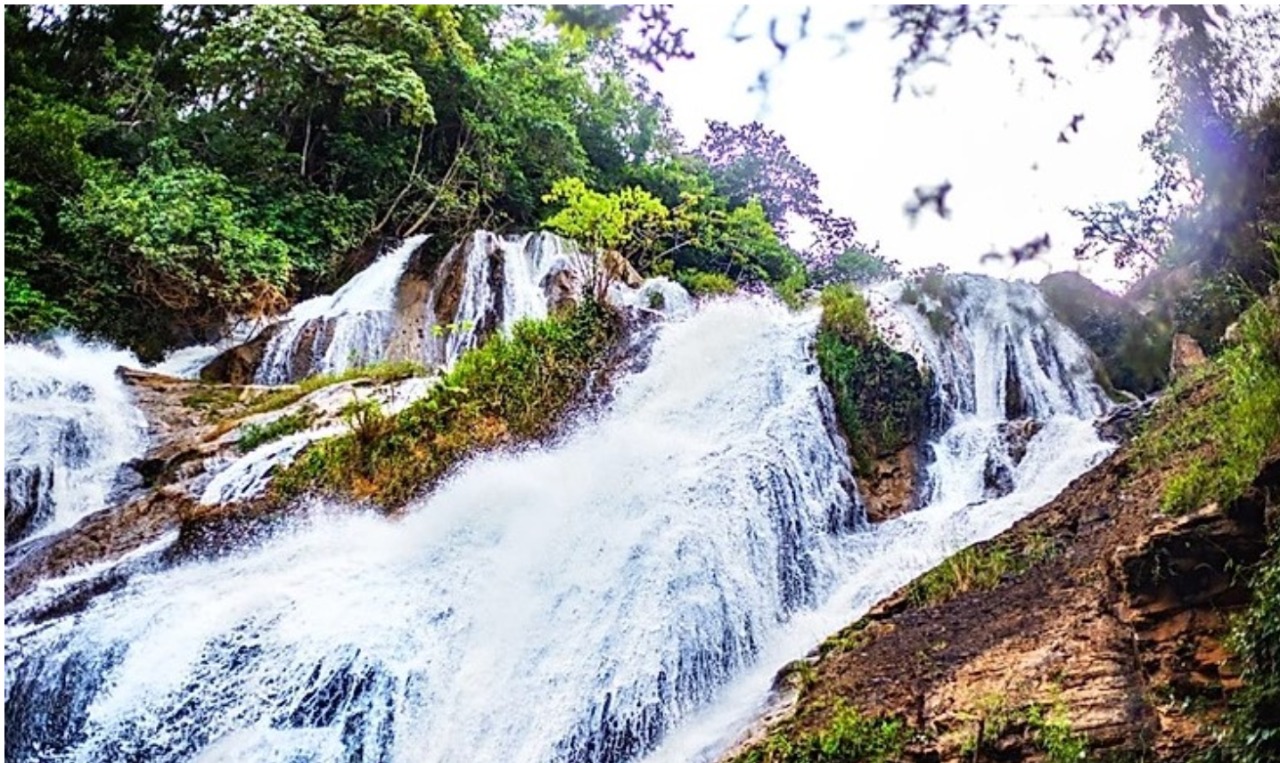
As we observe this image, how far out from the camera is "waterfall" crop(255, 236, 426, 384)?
10781 millimetres

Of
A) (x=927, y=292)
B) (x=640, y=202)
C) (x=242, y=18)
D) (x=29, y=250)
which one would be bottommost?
(x=927, y=292)

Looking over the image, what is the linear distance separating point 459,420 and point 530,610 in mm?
2324

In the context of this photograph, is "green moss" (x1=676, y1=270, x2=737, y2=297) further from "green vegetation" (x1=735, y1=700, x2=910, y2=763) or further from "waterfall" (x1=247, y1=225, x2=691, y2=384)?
"green vegetation" (x1=735, y1=700, x2=910, y2=763)

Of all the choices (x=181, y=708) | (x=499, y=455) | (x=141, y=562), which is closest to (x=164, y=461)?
(x=141, y=562)

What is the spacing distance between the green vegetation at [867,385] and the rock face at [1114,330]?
2700 millimetres

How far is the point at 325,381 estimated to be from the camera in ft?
31.0

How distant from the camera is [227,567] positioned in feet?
21.8

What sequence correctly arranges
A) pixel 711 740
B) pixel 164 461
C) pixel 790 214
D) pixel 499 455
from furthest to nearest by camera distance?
pixel 790 214 → pixel 164 461 → pixel 499 455 → pixel 711 740

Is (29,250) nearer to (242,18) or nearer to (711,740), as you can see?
(242,18)

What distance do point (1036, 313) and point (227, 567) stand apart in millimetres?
8197

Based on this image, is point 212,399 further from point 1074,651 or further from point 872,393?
point 1074,651

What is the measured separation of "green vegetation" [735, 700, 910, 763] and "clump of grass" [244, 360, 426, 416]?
5898 millimetres

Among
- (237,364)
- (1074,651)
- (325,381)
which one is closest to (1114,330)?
(1074,651)

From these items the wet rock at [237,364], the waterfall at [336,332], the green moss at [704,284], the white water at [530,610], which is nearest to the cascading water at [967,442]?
the white water at [530,610]
